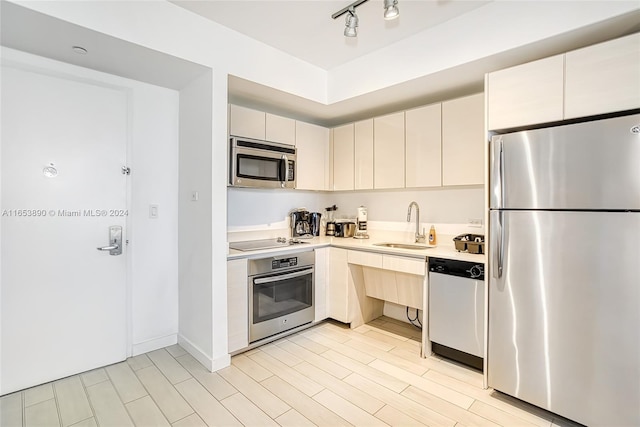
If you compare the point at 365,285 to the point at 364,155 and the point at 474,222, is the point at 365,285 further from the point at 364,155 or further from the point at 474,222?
the point at 364,155

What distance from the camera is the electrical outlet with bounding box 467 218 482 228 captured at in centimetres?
282

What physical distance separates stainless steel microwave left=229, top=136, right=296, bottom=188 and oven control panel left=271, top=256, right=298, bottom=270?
0.72m

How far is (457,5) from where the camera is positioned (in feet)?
6.89

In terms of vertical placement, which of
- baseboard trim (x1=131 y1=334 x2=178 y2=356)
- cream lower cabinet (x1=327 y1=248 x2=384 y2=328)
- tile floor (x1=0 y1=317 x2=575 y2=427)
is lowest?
tile floor (x1=0 y1=317 x2=575 y2=427)

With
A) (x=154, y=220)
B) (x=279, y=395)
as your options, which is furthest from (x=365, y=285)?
(x=154, y=220)

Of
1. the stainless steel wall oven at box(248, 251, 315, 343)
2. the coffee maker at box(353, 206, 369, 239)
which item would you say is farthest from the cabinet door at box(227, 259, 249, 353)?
the coffee maker at box(353, 206, 369, 239)

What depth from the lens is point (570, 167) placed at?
1.72 metres

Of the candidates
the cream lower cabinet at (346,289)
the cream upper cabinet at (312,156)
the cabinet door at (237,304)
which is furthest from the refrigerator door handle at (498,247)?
the cream upper cabinet at (312,156)

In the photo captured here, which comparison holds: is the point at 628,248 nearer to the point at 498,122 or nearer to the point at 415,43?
the point at 498,122

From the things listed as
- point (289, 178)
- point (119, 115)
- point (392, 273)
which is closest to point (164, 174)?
point (119, 115)

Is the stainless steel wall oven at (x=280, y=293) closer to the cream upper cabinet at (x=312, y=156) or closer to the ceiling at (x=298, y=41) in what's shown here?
the cream upper cabinet at (x=312, y=156)

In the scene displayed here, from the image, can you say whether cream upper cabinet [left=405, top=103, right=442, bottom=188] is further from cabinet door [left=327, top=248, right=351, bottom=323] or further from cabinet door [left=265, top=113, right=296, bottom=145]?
cabinet door [left=265, top=113, right=296, bottom=145]

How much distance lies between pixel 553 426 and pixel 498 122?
1836mm

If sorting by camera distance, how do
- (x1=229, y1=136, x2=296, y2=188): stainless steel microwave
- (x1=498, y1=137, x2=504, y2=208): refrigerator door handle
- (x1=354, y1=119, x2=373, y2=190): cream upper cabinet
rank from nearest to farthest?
(x1=498, y1=137, x2=504, y2=208): refrigerator door handle
(x1=229, y1=136, x2=296, y2=188): stainless steel microwave
(x1=354, y1=119, x2=373, y2=190): cream upper cabinet
